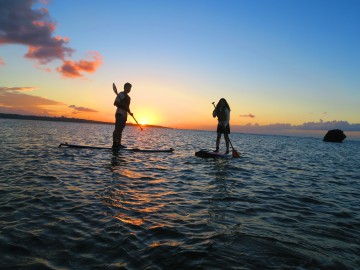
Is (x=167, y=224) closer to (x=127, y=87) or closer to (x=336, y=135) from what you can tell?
(x=127, y=87)

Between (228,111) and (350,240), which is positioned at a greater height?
(228,111)

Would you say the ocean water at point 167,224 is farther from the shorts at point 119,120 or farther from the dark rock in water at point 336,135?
the dark rock in water at point 336,135

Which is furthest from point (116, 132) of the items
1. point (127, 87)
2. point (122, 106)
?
point (127, 87)

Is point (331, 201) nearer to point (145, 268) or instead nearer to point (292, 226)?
point (292, 226)

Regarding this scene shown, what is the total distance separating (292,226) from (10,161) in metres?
10.8

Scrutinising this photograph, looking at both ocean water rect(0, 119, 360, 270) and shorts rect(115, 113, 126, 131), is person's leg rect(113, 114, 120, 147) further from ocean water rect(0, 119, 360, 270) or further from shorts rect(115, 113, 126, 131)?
ocean water rect(0, 119, 360, 270)

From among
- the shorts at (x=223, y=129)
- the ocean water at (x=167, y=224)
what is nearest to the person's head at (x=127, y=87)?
the shorts at (x=223, y=129)

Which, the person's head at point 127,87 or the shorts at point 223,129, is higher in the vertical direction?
the person's head at point 127,87

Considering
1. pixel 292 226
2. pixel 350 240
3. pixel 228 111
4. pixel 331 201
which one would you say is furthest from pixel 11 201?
pixel 228 111

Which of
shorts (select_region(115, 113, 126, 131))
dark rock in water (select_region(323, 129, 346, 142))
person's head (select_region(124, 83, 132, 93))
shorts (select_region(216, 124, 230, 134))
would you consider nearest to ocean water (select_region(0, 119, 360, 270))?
shorts (select_region(115, 113, 126, 131))

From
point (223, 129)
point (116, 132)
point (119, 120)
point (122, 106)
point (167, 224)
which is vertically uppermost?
point (122, 106)

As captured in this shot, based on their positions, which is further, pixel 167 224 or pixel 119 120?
pixel 119 120

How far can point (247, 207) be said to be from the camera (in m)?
6.68

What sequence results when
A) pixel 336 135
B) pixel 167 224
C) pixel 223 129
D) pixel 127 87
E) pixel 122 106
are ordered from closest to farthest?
pixel 167 224 → pixel 127 87 → pixel 122 106 → pixel 223 129 → pixel 336 135
